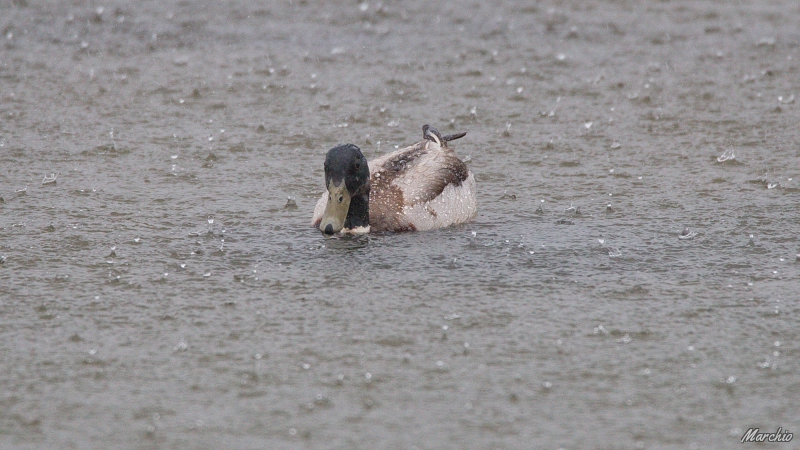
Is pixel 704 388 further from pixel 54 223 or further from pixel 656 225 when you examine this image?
pixel 54 223

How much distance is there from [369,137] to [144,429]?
6.35 metres

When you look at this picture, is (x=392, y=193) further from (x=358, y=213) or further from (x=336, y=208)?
(x=336, y=208)

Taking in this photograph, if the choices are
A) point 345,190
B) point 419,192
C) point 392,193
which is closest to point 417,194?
point 419,192

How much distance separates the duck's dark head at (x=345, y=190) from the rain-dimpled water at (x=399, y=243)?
21 centimetres

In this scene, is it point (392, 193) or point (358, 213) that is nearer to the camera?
point (358, 213)

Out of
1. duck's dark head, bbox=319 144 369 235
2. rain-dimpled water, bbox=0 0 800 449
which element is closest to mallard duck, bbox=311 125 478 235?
duck's dark head, bbox=319 144 369 235

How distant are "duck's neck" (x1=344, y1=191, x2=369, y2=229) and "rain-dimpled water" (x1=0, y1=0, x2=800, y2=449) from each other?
0.91ft

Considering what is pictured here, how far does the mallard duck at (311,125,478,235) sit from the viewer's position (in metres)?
9.01

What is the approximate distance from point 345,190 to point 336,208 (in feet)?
0.54

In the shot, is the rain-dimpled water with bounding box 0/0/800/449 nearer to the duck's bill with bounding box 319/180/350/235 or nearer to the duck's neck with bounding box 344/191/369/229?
the duck's bill with bounding box 319/180/350/235

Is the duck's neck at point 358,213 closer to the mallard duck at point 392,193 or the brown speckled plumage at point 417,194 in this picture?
the mallard duck at point 392,193

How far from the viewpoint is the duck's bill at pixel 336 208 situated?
8.88 meters

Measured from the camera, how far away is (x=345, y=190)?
901 cm

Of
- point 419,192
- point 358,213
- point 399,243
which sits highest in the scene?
point 419,192
